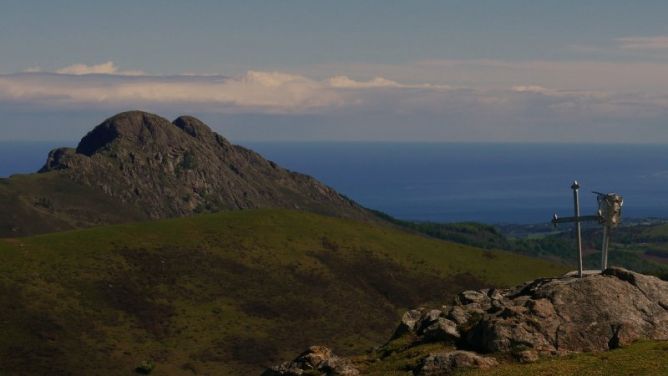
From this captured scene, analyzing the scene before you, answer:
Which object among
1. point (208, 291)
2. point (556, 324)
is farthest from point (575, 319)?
point (208, 291)

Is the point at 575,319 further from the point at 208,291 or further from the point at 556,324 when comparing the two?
the point at 208,291

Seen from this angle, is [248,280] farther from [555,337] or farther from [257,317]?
[555,337]

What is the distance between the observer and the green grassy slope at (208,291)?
133 metres

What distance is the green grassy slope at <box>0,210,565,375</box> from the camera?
133 metres

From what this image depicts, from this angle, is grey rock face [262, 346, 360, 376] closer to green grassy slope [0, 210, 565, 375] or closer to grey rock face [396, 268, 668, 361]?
grey rock face [396, 268, 668, 361]

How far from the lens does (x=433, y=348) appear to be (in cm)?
5416

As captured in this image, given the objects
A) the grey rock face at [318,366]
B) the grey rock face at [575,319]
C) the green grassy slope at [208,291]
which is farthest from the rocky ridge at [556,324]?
the green grassy slope at [208,291]

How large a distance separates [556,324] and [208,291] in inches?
4495

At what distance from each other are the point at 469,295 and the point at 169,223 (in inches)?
5134

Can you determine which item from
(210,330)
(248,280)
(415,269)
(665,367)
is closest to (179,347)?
(210,330)

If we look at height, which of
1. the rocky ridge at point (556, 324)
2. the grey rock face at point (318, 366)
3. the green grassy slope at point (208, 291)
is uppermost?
the rocky ridge at point (556, 324)

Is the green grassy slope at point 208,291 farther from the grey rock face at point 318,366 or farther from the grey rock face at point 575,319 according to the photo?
the grey rock face at point 575,319

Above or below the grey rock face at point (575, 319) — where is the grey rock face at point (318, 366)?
below

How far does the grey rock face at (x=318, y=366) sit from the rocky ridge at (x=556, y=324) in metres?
0.19
